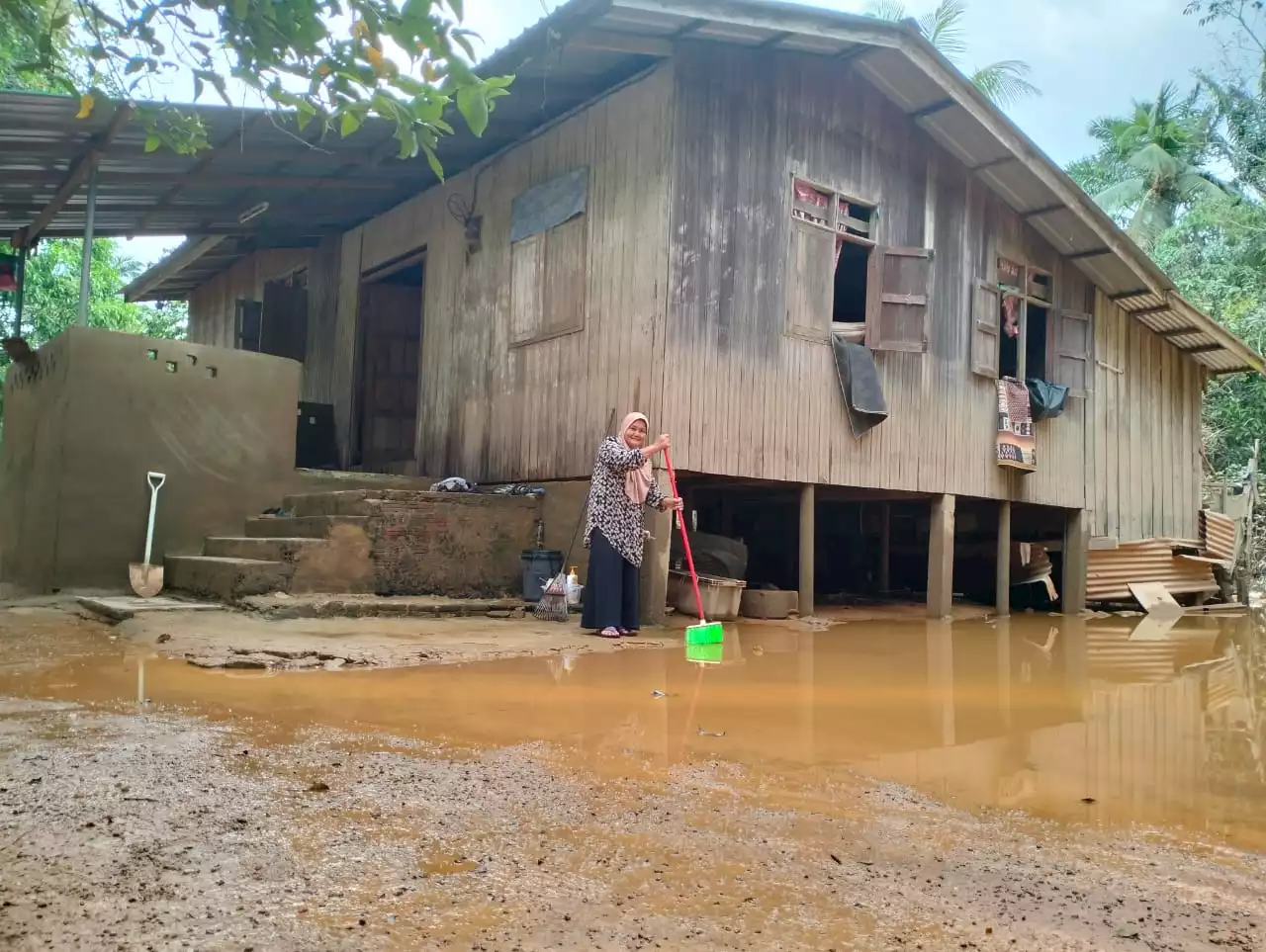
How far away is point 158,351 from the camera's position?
7.58 m

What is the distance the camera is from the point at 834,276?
8.78 meters

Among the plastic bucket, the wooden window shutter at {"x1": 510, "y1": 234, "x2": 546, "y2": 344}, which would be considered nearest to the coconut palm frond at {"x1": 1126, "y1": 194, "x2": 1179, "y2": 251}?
the wooden window shutter at {"x1": 510, "y1": 234, "x2": 546, "y2": 344}

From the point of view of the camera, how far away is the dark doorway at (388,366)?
35.4ft

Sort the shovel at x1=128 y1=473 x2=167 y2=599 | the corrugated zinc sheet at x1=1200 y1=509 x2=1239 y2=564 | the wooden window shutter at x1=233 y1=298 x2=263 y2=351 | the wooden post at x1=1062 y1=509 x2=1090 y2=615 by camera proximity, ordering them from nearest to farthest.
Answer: the shovel at x1=128 y1=473 x2=167 y2=599
the wooden post at x1=1062 y1=509 x2=1090 y2=615
the wooden window shutter at x1=233 y1=298 x2=263 y2=351
the corrugated zinc sheet at x1=1200 y1=509 x2=1239 y2=564

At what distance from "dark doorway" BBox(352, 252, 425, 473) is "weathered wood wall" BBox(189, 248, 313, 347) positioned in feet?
5.40

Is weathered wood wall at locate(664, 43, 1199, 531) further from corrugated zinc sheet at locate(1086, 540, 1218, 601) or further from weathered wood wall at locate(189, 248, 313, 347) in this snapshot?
weathered wood wall at locate(189, 248, 313, 347)

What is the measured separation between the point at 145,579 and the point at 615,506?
350 cm

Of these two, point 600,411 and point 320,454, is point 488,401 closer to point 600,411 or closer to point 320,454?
point 600,411

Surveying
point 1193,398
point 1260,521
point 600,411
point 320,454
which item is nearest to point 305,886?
point 600,411

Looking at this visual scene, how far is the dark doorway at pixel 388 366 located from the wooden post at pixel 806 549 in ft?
14.8

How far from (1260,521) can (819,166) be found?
47.2 ft

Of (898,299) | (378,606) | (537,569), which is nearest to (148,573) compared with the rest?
(378,606)

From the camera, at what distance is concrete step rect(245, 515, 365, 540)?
6.83m

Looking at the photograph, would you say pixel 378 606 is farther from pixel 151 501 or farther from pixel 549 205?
pixel 549 205
